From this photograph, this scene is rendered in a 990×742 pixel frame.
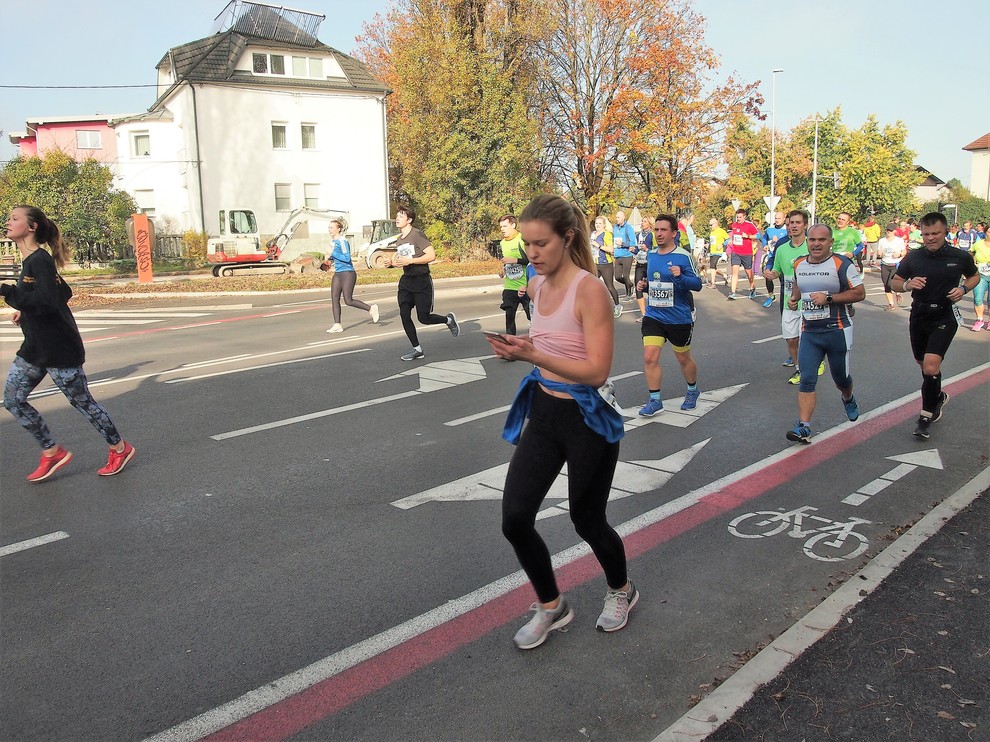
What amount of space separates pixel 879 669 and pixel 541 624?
4.53ft

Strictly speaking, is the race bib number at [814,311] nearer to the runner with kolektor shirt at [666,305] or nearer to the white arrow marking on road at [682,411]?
the runner with kolektor shirt at [666,305]

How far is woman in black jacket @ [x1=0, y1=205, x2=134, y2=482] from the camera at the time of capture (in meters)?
5.57

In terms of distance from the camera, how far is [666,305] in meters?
→ 7.67

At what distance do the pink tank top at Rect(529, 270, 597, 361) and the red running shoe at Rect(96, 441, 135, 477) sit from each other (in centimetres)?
414

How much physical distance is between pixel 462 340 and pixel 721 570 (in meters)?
8.51

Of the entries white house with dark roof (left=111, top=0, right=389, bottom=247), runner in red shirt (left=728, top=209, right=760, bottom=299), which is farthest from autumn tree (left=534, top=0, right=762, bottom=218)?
runner in red shirt (left=728, top=209, right=760, bottom=299)

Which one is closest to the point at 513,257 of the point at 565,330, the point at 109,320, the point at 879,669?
the point at 565,330

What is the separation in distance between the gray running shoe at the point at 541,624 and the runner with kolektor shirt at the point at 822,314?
3.63 meters

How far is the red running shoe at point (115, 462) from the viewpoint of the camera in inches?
240

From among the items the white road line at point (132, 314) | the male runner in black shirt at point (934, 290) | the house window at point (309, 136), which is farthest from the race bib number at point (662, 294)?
the house window at point (309, 136)

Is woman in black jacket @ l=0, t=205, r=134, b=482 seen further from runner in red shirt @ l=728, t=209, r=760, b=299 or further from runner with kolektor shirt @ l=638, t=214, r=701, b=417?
runner in red shirt @ l=728, t=209, r=760, b=299

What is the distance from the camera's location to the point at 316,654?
3521mm

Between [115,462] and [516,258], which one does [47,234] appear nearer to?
[115,462]

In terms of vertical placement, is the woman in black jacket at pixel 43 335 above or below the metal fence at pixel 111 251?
below
